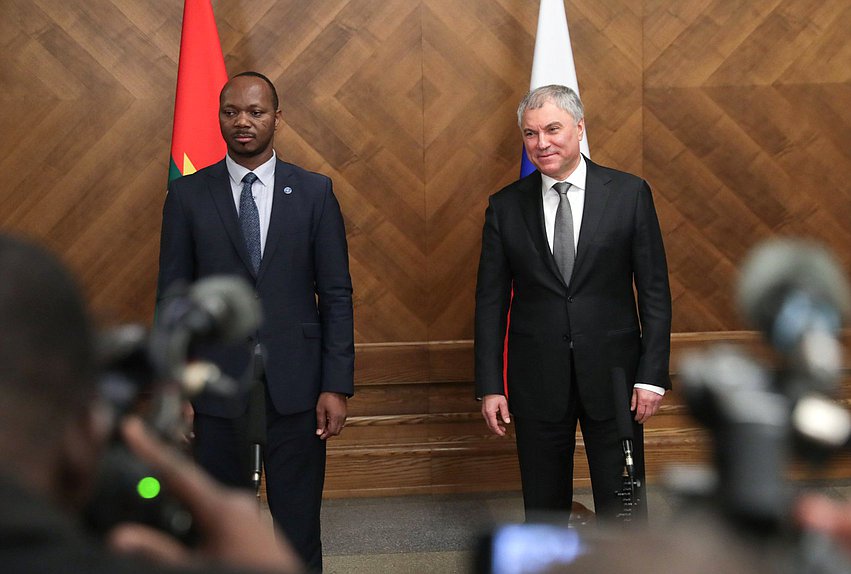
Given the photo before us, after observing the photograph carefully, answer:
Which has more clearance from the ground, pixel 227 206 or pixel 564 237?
pixel 227 206

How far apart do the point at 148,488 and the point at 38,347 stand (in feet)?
0.74

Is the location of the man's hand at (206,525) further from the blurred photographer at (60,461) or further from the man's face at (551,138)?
the man's face at (551,138)

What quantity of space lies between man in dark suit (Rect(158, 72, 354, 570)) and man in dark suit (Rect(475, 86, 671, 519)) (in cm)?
54

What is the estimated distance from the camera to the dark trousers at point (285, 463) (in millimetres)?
3562

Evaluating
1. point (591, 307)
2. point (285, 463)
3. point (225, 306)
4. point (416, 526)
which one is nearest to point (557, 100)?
point (591, 307)

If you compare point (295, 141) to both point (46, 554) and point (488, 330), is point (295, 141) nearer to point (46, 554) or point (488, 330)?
point (488, 330)

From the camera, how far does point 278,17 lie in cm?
492

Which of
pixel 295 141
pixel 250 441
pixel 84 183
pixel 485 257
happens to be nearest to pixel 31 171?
pixel 84 183

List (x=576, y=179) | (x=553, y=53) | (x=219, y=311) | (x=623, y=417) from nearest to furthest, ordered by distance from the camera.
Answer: (x=219, y=311) → (x=623, y=417) → (x=576, y=179) → (x=553, y=53)

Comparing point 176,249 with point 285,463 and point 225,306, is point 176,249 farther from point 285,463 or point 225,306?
point 225,306

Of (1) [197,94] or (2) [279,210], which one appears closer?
(2) [279,210]

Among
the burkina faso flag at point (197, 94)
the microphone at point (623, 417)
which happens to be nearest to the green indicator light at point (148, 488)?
the microphone at point (623, 417)

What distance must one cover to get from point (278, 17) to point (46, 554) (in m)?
4.35

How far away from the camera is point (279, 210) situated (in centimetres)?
361
